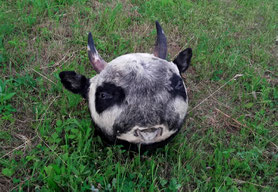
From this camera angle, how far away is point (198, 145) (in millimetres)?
2982

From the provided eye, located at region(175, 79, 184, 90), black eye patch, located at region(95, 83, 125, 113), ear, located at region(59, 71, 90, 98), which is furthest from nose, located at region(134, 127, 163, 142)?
ear, located at region(59, 71, 90, 98)

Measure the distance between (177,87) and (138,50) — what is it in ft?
7.24

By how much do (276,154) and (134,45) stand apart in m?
2.81

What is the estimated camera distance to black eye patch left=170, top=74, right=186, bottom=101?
2.22 m

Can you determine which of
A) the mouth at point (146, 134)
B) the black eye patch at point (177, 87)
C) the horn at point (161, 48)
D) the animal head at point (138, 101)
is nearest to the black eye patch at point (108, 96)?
the animal head at point (138, 101)

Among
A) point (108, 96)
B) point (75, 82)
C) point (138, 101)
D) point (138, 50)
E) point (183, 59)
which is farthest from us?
point (138, 50)

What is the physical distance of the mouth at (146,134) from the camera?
2.10 metres

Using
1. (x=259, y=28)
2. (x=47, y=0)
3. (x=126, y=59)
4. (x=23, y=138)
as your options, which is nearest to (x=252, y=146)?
(x=126, y=59)

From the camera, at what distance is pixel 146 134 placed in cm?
212

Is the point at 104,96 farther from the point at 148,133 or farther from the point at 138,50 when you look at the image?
the point at 138,50

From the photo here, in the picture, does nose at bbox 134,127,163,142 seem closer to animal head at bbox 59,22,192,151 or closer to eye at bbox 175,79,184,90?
animal head at bbox 59,22,192,151

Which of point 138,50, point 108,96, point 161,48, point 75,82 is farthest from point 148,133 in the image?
point 138,50

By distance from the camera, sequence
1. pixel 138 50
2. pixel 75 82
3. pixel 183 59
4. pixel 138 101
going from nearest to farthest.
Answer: pixel 138 101 < pixel 75 82 < pixel 183 59 < pixel 138 50

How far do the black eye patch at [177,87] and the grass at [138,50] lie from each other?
2.50 ft
